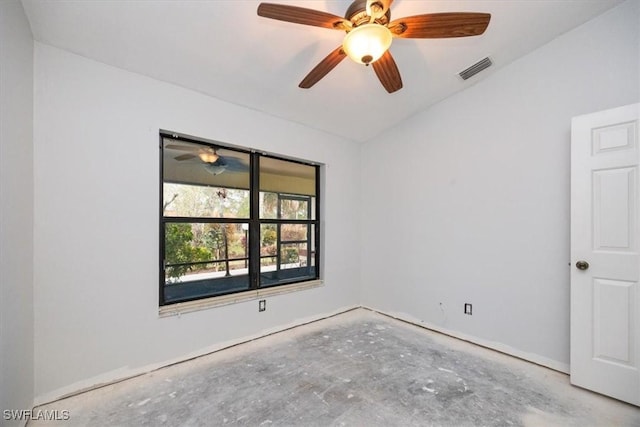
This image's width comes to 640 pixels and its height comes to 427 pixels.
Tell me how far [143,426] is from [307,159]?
296cm

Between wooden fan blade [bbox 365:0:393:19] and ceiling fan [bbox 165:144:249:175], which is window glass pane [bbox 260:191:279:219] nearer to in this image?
ceiling fan [bbox 165:144:249:175]

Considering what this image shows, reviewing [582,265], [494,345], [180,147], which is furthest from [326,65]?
[494,345]

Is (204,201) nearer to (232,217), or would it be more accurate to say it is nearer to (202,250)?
(232,217)

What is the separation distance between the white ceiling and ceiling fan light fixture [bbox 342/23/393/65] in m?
0.61

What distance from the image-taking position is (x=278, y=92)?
2885 mm

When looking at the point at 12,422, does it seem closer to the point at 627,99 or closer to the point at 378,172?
the point at 378,172

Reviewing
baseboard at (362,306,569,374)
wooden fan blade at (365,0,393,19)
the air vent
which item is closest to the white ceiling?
the air vent

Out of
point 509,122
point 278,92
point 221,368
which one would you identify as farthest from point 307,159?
point 221,368

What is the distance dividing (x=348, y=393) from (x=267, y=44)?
9.34 feet

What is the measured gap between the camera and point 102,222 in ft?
7.19

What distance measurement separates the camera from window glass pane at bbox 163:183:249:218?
2.69 meters

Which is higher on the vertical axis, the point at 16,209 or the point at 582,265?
the point at 16,209

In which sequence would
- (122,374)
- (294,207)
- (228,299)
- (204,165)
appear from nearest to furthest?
(122,374)
(228,299)
(204,165)
(294,207)

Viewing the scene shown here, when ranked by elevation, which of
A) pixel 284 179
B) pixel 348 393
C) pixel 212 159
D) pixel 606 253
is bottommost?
pixel 348 393
